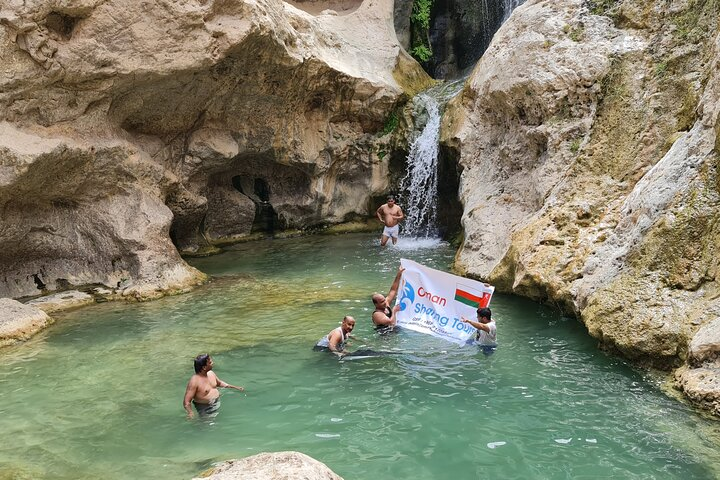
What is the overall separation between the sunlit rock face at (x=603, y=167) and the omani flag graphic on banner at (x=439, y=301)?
157cm

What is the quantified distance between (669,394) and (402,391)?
303 centimetres

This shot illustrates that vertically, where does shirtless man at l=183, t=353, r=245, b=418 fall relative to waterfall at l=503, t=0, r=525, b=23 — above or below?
below

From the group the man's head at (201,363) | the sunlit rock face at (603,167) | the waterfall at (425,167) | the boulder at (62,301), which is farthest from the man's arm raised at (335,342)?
the waterfall at (425,167)

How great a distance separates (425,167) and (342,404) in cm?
1119

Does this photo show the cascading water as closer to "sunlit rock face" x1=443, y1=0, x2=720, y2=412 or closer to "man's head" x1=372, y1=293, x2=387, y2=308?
"sunlit rock face" x1=443, y1=0, x2=720, y2=412

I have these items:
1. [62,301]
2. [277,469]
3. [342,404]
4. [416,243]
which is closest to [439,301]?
[342,404]

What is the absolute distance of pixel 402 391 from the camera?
768 cm

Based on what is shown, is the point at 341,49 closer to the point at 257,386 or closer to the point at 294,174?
the point at 294,174

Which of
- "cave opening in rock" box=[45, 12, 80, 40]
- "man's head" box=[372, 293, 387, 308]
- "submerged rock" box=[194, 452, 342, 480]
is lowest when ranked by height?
"submerged rock" box=[194, 452, 342, 480]

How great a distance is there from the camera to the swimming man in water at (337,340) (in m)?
8.87

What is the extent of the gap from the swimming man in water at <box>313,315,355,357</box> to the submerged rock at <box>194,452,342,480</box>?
13.7 feet

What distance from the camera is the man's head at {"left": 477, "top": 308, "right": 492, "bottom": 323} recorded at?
8677 millimetres

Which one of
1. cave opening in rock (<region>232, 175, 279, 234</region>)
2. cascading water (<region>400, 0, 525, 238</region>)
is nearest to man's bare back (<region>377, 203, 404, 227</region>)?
cascading water (<region>400, 0, 525, 238</region>)

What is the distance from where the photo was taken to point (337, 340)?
890cm
